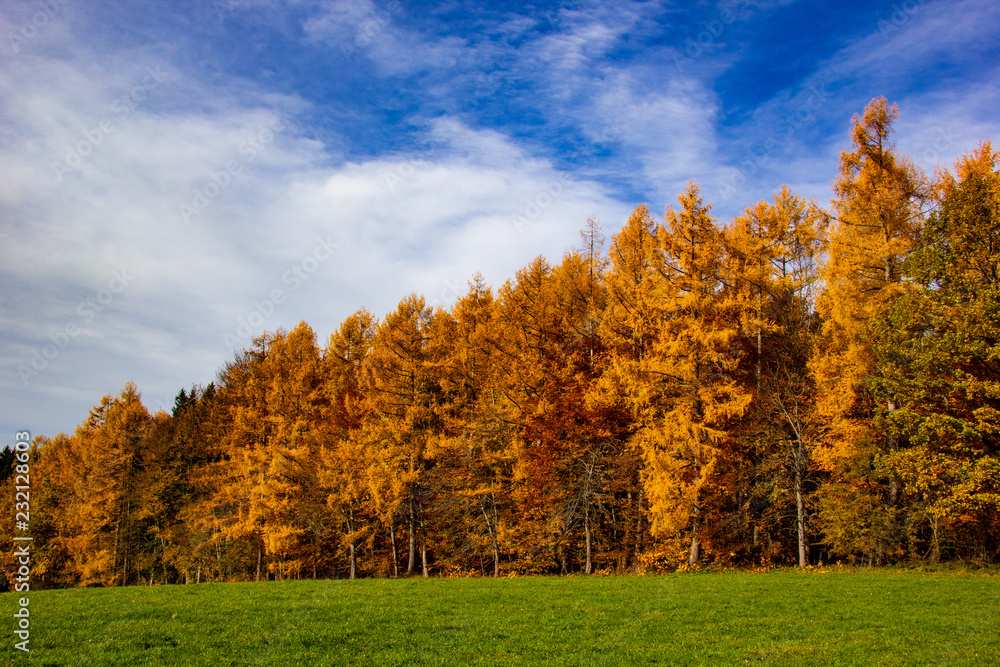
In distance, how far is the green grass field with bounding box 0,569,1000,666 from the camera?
9.41 m

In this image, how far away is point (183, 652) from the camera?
9.54 m

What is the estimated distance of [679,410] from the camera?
22.6 m

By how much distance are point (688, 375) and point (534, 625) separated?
13415 mm

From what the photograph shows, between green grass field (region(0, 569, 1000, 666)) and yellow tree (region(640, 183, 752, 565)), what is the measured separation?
5661 mm

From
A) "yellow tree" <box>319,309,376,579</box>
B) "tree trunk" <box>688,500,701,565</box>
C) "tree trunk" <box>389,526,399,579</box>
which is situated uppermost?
"yellow tree" <box>319,309,376,579</box>

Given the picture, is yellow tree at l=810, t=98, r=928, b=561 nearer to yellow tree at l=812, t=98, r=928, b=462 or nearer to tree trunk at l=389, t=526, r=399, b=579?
yellow tree at l=812, t=98, r=928, b=462

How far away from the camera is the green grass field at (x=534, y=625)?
941 centimetres

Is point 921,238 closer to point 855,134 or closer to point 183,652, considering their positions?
point 855,134

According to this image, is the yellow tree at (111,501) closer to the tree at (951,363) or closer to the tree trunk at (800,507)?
the tree trunk at (800,507)

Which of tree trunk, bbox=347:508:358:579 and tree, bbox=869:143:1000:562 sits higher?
tree, bbox=869:143:1000:562

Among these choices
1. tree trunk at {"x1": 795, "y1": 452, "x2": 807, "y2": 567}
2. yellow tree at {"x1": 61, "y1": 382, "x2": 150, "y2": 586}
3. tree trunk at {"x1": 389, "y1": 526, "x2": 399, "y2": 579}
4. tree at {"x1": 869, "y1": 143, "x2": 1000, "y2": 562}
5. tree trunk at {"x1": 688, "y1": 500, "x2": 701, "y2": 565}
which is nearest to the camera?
tree at {"x1": 869, "y1": 143, "x2": 1000, "y2": 562}

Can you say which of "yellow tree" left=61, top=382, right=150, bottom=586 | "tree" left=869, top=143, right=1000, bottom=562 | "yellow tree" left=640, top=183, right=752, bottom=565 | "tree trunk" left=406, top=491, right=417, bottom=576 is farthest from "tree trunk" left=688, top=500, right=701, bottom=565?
"yellow tree" left=61, top=382, right=150, bottom=586

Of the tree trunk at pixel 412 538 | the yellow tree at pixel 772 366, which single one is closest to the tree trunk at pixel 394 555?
the tree trunk at pixel 412 538

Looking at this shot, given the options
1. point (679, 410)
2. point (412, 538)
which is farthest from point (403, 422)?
point (679, 410)
